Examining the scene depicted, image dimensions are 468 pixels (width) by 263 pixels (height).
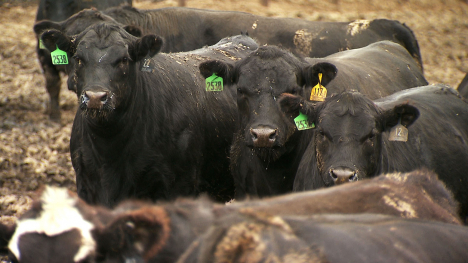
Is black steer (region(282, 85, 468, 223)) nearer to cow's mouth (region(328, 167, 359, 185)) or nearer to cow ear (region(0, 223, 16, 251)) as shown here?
cow's mouth (region(328, 167, 359, 185))

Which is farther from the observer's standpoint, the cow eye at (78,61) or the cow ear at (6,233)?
the cow eye at (78,61)

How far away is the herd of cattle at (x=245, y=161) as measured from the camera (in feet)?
7.04

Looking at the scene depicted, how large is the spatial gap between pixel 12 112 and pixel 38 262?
27.5 feet

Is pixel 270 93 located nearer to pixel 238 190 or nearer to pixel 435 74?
pixel 238 190

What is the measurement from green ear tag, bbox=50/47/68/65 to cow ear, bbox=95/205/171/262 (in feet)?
12.1

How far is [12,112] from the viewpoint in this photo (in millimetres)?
9938

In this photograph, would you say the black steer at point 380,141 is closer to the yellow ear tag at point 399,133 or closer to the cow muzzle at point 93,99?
the yellow ear tag at point 399,133

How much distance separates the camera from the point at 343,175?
398 cm

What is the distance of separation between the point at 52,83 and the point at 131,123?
549cm

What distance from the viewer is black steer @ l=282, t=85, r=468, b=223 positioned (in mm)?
4199

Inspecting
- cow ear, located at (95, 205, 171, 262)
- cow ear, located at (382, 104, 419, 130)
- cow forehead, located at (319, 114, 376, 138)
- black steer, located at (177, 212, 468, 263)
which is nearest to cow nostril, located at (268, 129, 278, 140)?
cow forehead, located at (319, 114, 376, 138)

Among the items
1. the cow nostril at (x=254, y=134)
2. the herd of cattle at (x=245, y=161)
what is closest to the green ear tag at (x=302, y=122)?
the herd of cattle at (x=245, y=161)

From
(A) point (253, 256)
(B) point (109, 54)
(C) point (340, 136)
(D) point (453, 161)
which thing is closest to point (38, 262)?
(A) point (253, 256)

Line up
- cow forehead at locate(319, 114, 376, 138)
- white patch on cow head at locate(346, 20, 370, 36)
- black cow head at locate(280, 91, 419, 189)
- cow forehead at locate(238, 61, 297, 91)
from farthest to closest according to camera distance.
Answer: white patch on cow head at locate(346, 20, 370, 36), cow forehead at locate(238, 61, 297, 91), cow forehead at locate(319, 114, 376, 138), black cow head at locate(280, 91, 419, 189)
